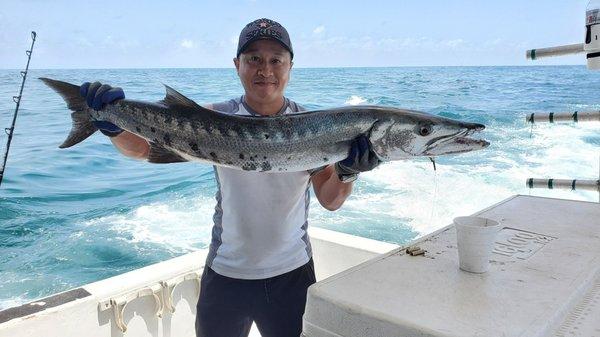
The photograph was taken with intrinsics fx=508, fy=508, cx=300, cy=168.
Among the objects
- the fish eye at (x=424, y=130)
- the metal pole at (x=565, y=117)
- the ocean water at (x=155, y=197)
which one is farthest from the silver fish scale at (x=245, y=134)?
the ocean water at (x=155, y=197)

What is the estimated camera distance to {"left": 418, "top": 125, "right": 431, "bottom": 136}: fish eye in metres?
2.04

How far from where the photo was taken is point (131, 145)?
2383 mm

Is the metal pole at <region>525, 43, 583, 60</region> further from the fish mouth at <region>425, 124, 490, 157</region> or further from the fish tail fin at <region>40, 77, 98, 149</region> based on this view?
the fish tail fin at <region>40, 77, 98, 149</region>

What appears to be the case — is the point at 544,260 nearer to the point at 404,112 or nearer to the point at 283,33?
the point at 404,112

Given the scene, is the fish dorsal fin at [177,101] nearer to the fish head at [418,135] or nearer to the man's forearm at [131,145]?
the man's forearm at [131,145]

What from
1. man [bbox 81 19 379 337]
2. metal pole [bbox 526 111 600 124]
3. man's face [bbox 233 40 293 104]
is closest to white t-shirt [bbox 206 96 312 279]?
man [bbox 81 19 379 337]

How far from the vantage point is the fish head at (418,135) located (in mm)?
2014

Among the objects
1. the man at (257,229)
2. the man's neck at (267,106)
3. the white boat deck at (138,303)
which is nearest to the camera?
the man at (257,229)

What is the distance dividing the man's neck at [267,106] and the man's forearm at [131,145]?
535 millimetres

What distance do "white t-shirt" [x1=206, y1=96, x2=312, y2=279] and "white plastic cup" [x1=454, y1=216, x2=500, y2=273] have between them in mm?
830

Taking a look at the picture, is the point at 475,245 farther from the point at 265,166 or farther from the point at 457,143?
the point at 265,166

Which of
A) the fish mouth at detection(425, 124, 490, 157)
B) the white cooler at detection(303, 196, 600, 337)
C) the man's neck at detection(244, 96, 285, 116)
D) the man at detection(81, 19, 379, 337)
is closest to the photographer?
the white cooler at detection(303, 196, 600, 337)

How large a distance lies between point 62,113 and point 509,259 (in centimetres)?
2007

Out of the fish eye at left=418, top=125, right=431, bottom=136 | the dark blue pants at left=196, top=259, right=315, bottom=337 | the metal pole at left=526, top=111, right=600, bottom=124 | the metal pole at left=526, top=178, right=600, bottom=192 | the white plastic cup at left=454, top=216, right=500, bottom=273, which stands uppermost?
the fish eye at left=418, top=125, right=431, bottom=136
